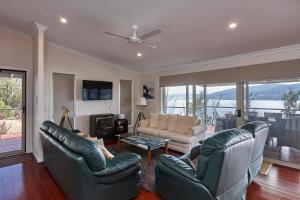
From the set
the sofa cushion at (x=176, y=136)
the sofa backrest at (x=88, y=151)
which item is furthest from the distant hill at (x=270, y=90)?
the sofa backrest at (x=88, y=151)

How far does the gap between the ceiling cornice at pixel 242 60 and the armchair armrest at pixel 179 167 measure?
327 cm

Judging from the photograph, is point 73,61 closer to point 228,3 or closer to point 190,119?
point 190,119

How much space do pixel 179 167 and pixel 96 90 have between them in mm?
4355

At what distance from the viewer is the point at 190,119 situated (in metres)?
4.76

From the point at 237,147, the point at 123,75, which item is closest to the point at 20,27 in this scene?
the point at 123,75

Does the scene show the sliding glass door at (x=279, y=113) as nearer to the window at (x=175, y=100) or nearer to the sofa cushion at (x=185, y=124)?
the sofa cushion at (x=185, y=124)

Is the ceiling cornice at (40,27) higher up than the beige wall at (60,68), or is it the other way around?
the ceiling cornice at (40,27)

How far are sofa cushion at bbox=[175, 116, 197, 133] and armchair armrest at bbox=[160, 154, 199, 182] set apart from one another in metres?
2.40

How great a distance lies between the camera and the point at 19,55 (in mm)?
4391

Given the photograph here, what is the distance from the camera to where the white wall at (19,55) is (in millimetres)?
4195

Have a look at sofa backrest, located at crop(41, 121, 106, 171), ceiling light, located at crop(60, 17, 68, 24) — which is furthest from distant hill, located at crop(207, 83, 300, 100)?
ceiling light, located at crop(60, 17, 68, 24)

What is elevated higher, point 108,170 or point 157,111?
point 157,111

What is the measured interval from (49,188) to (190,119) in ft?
11.3

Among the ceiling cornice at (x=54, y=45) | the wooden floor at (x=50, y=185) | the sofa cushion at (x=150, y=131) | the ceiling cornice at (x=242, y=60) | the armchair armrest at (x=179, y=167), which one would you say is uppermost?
the ceiling cornice at (x=54, y=45)
